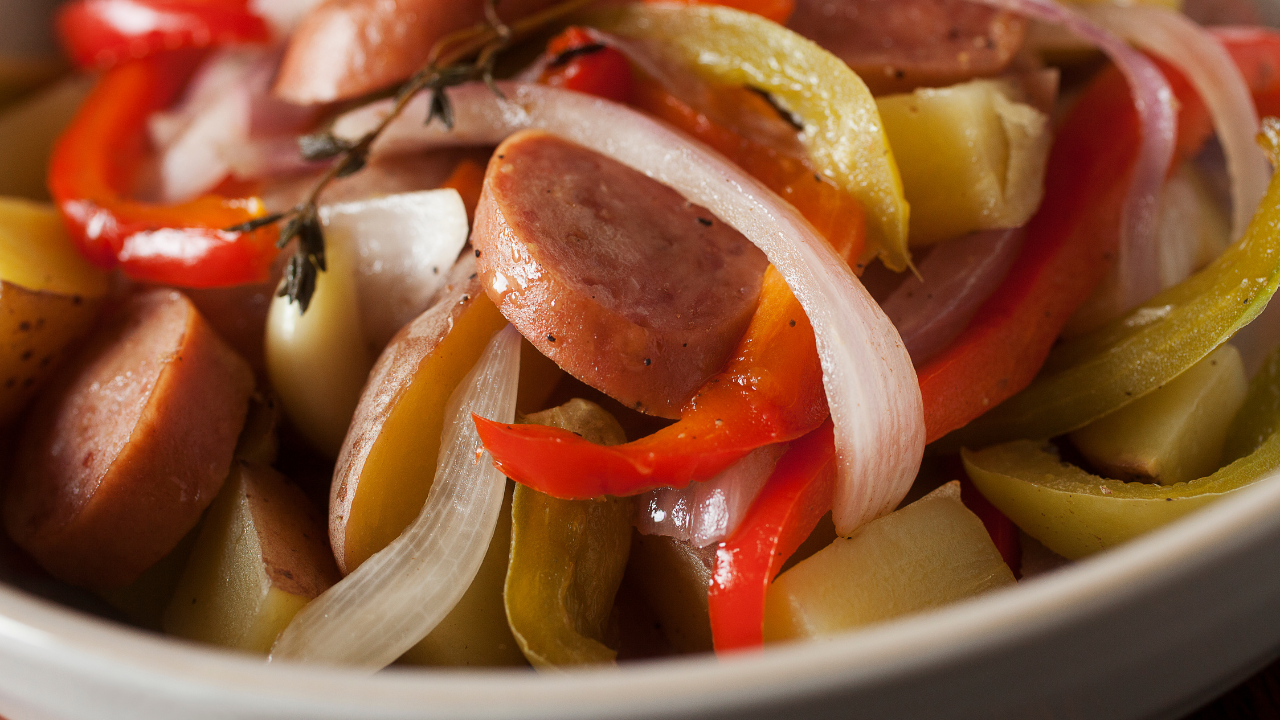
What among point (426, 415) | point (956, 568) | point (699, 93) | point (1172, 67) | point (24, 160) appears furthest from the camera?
point (24, 160)

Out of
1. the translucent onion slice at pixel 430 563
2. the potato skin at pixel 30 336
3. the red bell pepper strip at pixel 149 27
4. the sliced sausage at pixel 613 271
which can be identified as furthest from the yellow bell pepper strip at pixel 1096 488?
the red bell pepper strip at pixel 149 27

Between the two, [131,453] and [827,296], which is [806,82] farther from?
[131,453]

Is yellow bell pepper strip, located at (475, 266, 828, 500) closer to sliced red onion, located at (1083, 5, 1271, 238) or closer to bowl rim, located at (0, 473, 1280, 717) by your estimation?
bowl rim, located at (0, 473, 1280, 717)

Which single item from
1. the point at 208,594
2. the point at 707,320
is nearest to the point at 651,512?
the point at 707,320

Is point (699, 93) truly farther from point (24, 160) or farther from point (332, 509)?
point (24, 160)

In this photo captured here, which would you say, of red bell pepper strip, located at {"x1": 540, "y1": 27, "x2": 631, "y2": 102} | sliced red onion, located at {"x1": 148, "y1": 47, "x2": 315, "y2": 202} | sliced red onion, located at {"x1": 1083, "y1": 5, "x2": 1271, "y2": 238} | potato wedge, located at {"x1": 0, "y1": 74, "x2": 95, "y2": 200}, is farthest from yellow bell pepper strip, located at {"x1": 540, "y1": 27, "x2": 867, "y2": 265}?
potato wedge, located at {"x1": 0, "y1": 74, "x2": 95, "y2": 200}
